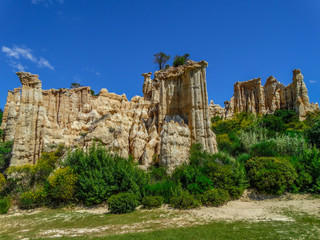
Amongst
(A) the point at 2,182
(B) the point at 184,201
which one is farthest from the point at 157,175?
(A) the point at 2,182

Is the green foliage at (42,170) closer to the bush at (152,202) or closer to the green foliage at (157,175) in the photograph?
the green foliage at (157,175)

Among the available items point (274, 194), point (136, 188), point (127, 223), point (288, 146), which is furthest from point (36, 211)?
point (288, 146)

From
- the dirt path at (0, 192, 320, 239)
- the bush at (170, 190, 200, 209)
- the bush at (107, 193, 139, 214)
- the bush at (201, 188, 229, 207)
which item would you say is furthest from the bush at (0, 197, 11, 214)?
the bush at (201, 188, 229, 207)

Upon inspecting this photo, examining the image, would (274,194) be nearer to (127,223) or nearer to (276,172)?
(276,172)

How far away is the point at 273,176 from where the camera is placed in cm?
1641

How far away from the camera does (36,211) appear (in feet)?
56.7

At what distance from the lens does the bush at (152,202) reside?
50.7ft

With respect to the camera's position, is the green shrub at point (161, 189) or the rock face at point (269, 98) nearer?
the green shrub at point (161, 189)

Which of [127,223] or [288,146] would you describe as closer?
[127,223]

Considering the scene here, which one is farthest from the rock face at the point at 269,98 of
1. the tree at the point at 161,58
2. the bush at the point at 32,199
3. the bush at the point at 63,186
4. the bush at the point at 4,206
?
the bush at the point at 4,206

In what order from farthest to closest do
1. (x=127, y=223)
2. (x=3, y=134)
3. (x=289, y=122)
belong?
(x=289, y=122), (x=3, y=134), (x=127, y=223)

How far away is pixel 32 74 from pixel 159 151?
1760 cm

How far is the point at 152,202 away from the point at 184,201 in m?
2.29

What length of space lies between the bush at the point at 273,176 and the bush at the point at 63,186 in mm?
14470
